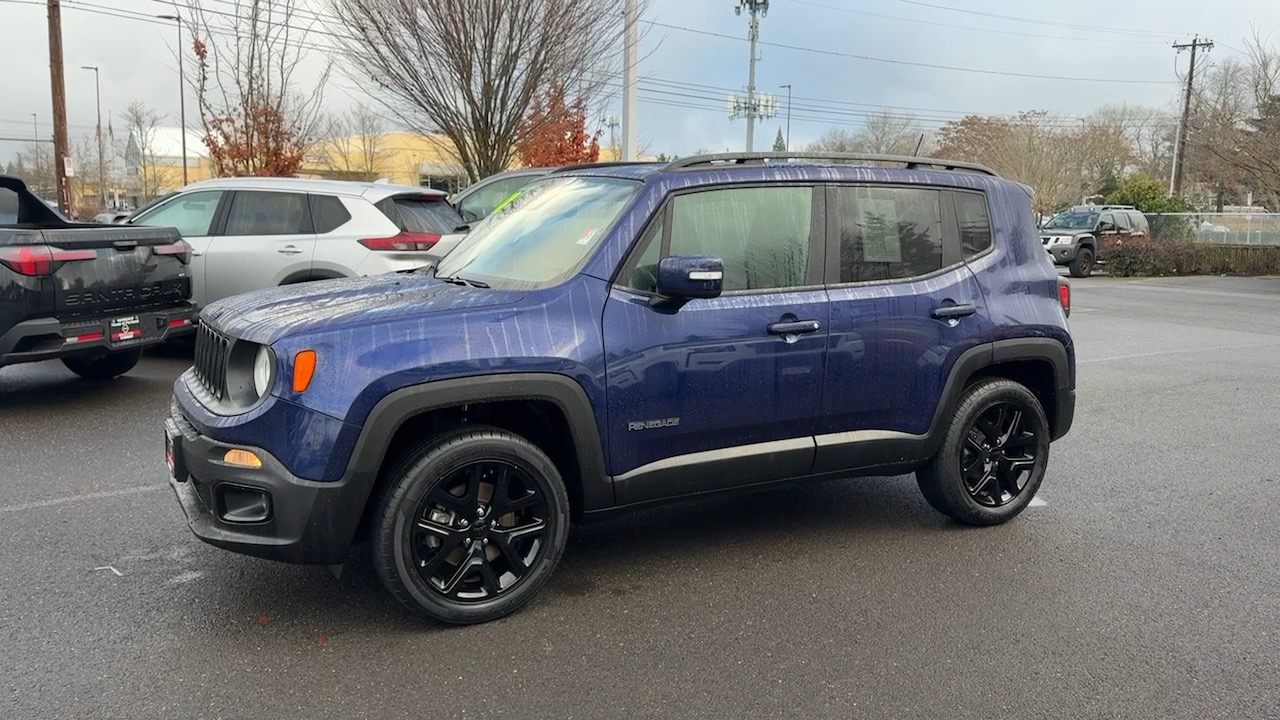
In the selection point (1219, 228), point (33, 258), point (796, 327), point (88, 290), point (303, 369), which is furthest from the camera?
point (1219, 228)

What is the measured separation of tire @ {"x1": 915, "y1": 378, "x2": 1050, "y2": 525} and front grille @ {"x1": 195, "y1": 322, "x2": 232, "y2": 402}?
3.29m

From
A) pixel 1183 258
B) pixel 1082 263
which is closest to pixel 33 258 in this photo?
pixel 1082 263

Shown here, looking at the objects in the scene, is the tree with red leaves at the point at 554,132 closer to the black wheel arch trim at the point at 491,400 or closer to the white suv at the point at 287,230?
the white suv at the point at 287,230

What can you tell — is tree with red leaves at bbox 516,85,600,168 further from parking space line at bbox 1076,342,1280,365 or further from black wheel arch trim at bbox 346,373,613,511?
black wheel arch trim at bbox 346,373,613,511

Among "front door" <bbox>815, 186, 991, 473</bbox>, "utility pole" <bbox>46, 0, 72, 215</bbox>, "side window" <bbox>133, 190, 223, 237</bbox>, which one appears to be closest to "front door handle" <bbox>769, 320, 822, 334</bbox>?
"front door" <bbox>815, 186, 991, 473</bbox>

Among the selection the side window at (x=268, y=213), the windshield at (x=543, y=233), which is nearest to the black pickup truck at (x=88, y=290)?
the side window at (x=268, y=213)

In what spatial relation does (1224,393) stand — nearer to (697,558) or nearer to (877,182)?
(877,182)

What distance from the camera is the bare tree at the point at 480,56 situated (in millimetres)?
16188

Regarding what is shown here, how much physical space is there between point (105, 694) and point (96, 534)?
1641 mm

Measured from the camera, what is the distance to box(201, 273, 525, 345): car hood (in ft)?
11.1

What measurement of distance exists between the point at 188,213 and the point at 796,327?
694cm

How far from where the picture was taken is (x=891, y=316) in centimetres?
424

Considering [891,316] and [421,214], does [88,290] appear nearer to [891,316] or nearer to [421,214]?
[421,214]

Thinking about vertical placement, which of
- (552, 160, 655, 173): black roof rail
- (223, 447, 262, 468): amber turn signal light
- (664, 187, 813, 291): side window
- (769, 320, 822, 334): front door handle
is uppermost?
(552, 160, 655, 173): black roof rail
